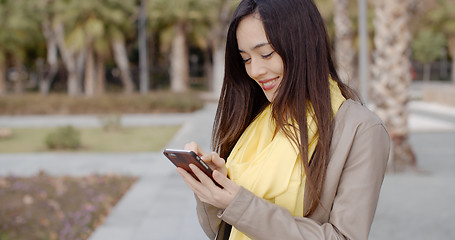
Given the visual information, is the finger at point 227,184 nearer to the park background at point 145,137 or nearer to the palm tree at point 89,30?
the park background at point 145,137

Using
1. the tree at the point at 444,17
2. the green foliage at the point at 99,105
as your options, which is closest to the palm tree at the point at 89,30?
the green foliage at the point at 99,105

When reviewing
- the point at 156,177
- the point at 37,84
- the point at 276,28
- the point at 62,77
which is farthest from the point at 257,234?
the point at 37,84

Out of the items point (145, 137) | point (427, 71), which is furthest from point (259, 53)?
point (427, 71)

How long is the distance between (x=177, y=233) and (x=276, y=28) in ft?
12.1

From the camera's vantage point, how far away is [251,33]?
148 cm

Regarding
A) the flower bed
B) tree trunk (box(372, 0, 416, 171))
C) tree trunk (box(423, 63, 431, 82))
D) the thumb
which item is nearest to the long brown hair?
the thumb

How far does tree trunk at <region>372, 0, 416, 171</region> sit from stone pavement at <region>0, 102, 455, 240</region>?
656 mm

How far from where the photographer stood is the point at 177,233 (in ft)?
15.8

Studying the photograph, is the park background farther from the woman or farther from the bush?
the woman

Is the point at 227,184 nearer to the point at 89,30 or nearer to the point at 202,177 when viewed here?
the point at 202,177

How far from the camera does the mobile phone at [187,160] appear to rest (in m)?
1.35

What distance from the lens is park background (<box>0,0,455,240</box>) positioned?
521cm

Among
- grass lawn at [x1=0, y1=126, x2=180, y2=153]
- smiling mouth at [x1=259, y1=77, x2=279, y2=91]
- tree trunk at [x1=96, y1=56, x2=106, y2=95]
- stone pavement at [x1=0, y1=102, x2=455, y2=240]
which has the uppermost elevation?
smiling mouth at [x1=259, y1=77, x2=279, y2=91]

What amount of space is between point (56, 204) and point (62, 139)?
5.35 m
